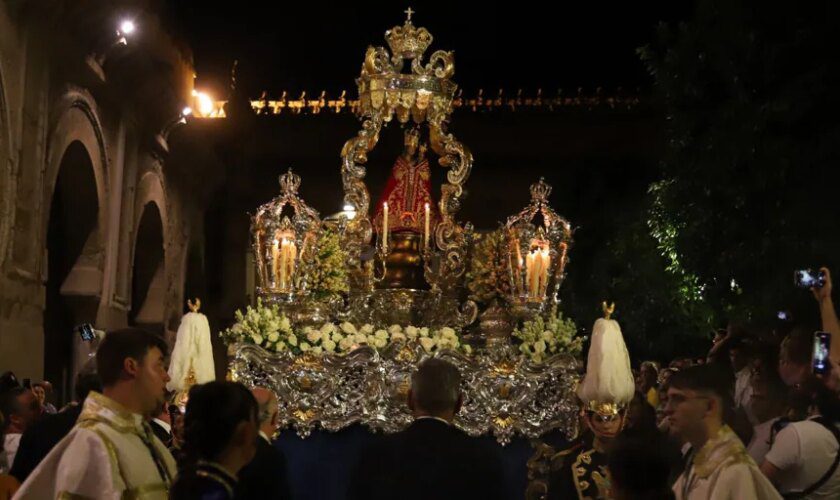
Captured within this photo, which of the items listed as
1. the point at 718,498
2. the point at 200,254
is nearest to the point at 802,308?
the point at 718,498

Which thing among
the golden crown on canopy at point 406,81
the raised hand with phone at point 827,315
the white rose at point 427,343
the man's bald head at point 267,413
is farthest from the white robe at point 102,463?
the golden crown on canopy at point 406,81

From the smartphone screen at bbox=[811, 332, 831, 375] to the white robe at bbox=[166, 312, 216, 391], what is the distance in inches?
258

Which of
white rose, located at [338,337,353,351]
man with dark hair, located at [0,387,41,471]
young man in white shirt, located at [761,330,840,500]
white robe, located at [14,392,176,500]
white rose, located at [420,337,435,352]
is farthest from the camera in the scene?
white rose, located at [338,337,353,351]

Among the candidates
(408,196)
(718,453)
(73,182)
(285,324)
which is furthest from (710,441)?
(73,182)

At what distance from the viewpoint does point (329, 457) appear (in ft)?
39.1

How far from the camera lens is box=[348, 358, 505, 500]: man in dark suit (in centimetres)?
538

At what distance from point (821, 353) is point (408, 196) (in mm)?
6672

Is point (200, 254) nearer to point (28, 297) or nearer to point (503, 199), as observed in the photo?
point (503, 199)

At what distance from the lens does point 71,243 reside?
16688 millimetres

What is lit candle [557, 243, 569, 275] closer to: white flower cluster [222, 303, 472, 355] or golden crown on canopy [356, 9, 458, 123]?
white flower cluster [222, 303, 472, 355]

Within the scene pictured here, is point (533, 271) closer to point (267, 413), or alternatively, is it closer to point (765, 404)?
point (765, 404)

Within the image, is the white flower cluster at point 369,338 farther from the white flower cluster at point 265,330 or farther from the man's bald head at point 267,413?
the man's bald head at point 267,413

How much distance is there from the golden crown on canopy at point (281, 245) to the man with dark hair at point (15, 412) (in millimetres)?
3451

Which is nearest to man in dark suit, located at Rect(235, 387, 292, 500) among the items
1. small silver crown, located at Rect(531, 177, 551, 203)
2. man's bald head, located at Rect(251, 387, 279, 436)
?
man's bald head, located at Rect(251, 387, 279, 436)
